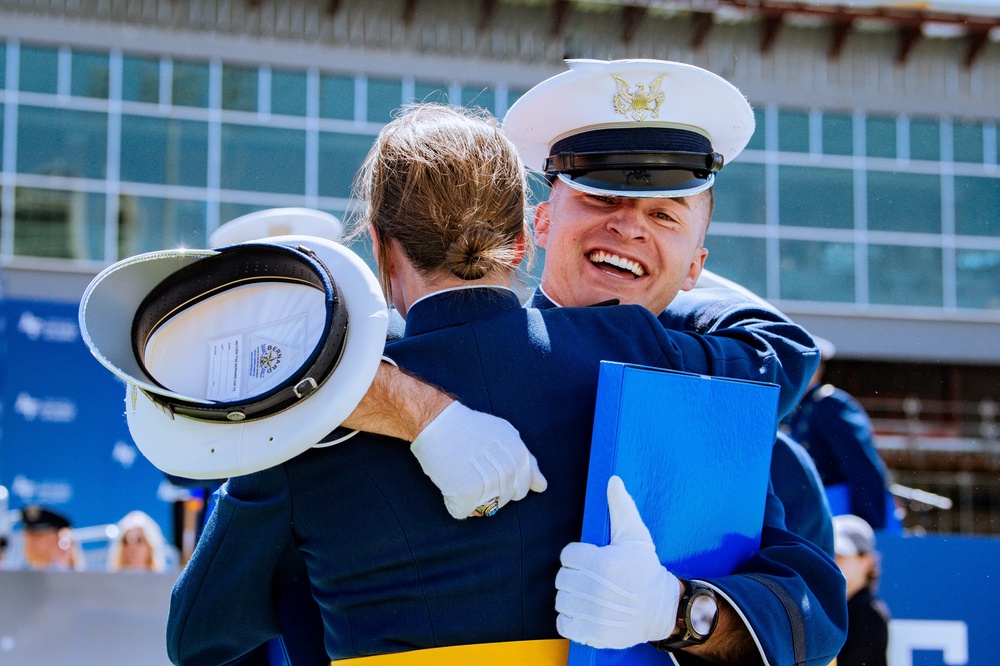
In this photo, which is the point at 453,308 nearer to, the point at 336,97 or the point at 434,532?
the point at 434,532

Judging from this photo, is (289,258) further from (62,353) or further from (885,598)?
(62,353)

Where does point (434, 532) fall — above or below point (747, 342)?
below

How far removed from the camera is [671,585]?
5.53 ft

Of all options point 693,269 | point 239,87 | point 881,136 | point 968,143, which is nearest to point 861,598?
point 693,269

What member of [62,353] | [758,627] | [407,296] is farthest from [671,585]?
[62,353]

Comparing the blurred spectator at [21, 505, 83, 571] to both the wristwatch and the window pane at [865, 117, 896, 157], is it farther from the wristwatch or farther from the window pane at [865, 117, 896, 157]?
the window pane at [865, 117, 896, 157]

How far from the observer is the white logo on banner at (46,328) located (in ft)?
37.3

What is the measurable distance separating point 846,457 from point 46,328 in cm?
855

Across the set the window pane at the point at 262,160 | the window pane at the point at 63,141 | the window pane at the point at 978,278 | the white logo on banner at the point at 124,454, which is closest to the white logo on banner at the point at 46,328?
the white logo on banner at the point at 124,454

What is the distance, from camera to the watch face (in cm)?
171

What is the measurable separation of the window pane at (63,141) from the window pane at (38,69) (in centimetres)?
33

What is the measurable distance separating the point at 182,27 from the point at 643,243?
16.1 meters

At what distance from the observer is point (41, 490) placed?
443 inches

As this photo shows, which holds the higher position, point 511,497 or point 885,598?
point 511,497
